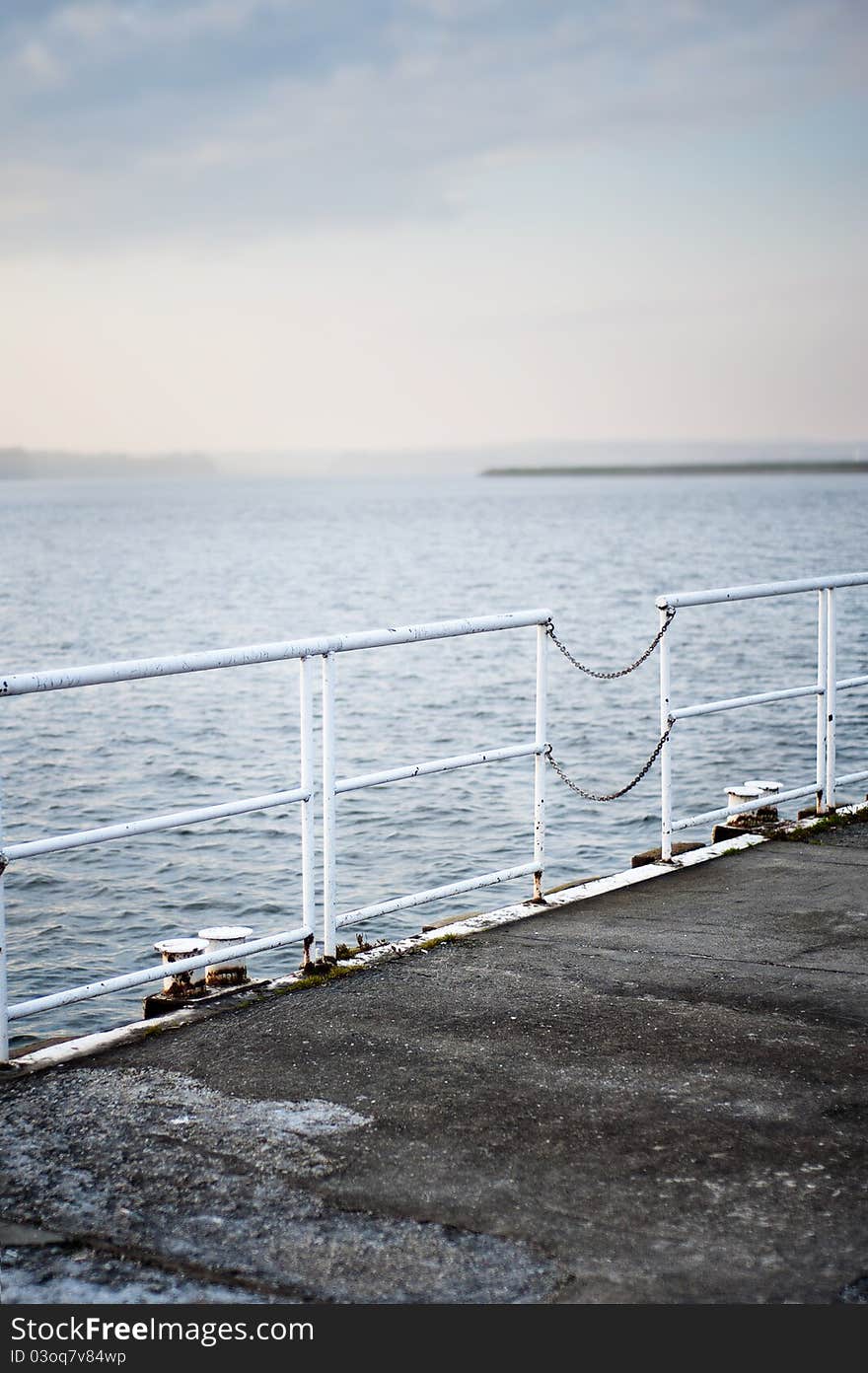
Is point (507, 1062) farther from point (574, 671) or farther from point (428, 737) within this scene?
point (574, 671)

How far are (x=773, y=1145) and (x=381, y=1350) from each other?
1.47m

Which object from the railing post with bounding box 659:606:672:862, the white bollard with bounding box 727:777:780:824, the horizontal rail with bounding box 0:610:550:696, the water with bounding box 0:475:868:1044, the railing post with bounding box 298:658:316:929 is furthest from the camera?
the water with bounding box 0:475:868:1044

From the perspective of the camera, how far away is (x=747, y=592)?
25.8 feet

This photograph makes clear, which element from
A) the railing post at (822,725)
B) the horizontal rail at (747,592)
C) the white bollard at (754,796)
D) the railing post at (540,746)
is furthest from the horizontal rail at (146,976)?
the white bollard at (754,796)

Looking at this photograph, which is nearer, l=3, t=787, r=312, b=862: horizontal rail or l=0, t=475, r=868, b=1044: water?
l=3, t=787, r=312, b=862: horizontal rail

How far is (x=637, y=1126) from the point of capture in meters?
4.45

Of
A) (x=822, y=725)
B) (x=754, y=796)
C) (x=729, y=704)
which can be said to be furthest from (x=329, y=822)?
(x=754, y=796)

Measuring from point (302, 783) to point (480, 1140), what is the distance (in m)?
1.85

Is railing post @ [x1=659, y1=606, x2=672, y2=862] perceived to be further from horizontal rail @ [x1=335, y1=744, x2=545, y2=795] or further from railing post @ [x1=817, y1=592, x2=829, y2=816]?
railing post @ [x1=817, y1=592, x2=829, y2=816]

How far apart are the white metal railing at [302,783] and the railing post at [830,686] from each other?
2.31 metres

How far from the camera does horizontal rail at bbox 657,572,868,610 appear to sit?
7492 millimetres

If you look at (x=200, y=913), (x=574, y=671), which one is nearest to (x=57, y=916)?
(x=200, y=913)

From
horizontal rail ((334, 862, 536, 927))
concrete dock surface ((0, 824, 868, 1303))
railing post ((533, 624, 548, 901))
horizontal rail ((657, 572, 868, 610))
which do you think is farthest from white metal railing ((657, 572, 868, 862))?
concrete dock surface ((0, 824, 868, 1303))

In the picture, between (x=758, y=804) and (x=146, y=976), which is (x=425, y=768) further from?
(x=758, y=804)
